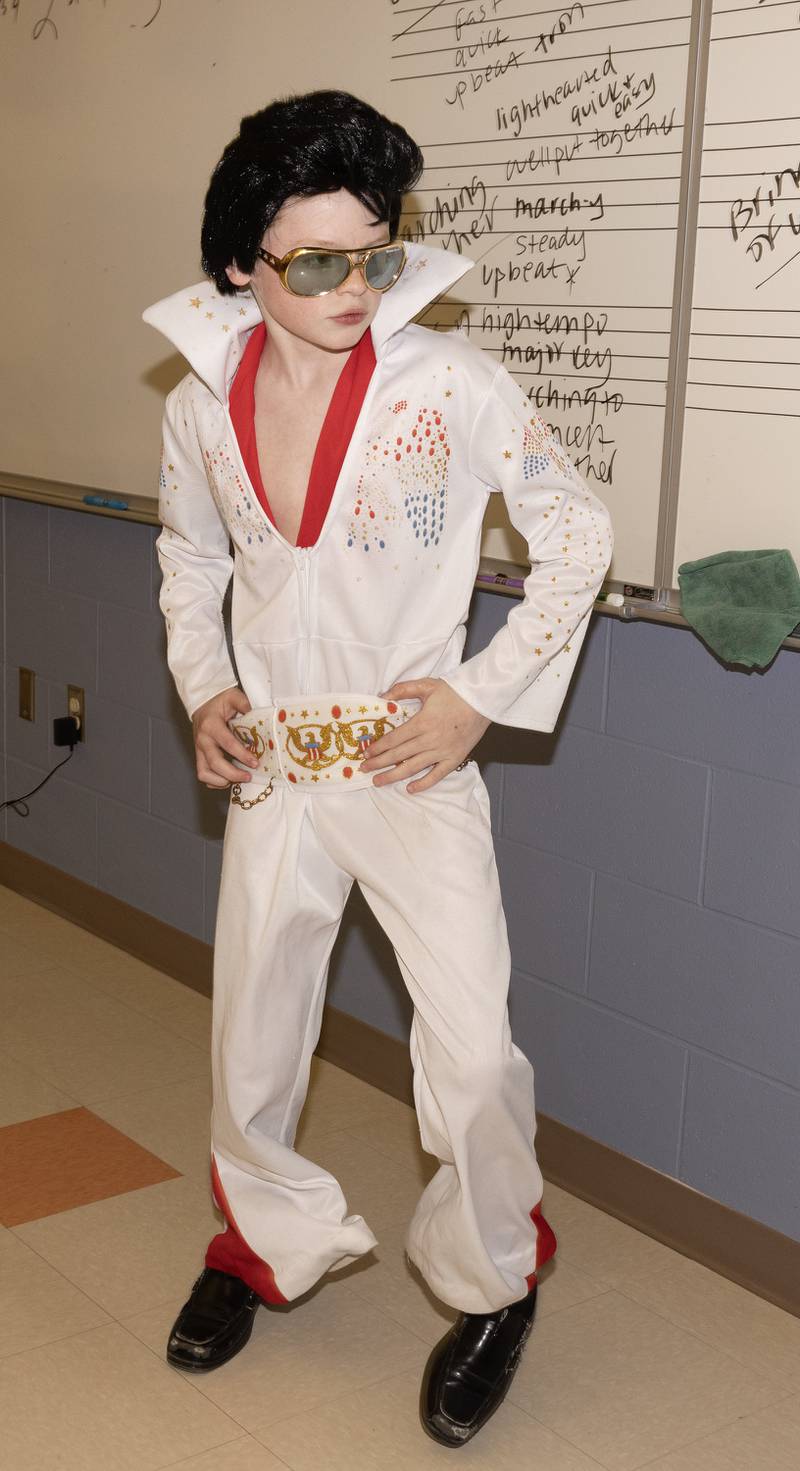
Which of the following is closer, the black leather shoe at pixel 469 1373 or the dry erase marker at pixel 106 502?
the black leather shoe at pixel 469 1373

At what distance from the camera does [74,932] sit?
345cm

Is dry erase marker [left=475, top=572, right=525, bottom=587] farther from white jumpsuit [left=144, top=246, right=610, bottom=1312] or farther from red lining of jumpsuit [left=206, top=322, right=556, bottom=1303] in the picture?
red lining of jumpsuit [left=206, top=322, right=556, bottom=1303]

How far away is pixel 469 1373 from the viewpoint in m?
1.84

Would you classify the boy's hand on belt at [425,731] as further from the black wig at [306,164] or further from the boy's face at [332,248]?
the black wig at [306,164]

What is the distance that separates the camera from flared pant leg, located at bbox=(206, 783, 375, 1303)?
1.84m

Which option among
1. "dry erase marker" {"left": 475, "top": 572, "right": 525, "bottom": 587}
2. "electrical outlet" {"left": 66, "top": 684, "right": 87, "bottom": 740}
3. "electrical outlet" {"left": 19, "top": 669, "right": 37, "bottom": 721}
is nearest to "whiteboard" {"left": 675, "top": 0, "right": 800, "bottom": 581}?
"dry erase marker" {"left": 475, "top": 572, "right": 525, "bottom": 587}

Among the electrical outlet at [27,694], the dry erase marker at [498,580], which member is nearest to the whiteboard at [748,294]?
the dry erase marker at [498,580]

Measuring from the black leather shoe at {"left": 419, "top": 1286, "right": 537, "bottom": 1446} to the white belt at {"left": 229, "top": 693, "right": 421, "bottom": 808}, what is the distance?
648 mm

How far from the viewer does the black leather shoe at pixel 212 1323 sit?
1.93 m

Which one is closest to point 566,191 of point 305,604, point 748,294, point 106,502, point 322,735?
point 748,294

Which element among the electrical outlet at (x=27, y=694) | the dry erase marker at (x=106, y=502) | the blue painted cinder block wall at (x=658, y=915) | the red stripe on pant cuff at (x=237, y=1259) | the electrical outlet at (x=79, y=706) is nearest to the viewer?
the red stripe on pant cuff at (x=237, y=1259)

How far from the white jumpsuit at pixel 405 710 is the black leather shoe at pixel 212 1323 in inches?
3.6

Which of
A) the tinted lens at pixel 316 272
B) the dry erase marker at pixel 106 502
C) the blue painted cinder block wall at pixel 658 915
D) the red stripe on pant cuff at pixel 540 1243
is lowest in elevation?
the red stripe on pant cuff at pixel 540 1243

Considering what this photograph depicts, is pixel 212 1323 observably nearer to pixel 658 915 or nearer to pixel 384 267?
pixel 658 915
